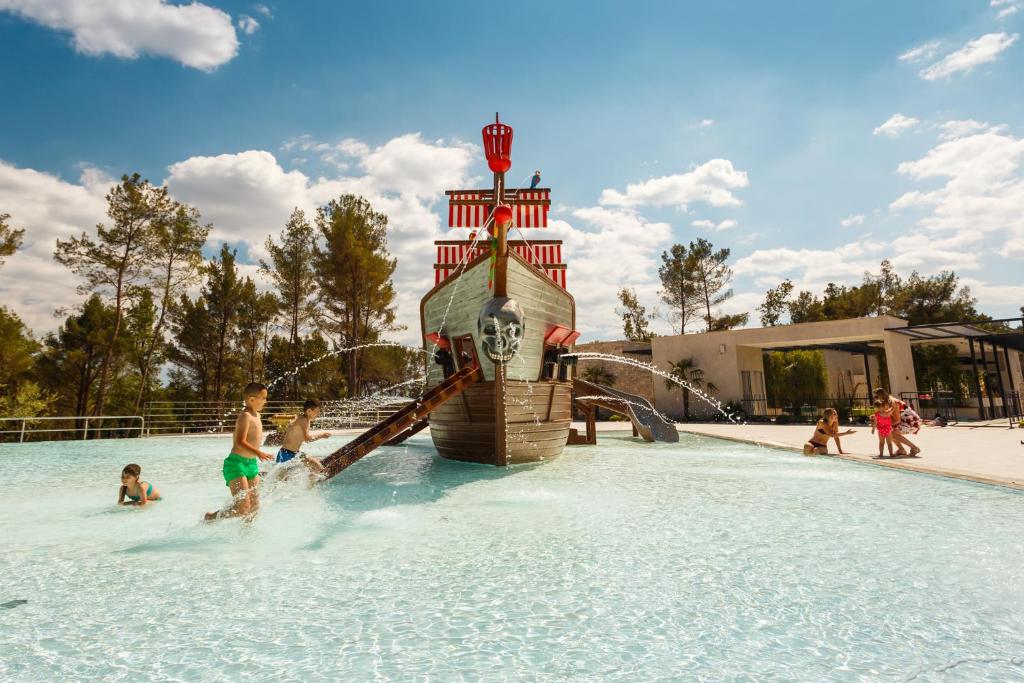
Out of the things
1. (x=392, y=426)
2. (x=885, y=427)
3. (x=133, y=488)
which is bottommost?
(x=133, y=488)

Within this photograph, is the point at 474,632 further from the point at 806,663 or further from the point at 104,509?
the point at 104,509

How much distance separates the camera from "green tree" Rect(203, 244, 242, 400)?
28.4 metres

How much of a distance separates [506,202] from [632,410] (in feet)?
21.1

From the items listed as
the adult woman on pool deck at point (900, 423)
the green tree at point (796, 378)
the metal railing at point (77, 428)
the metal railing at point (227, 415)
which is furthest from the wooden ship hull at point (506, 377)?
the green tree at point (796, 378)

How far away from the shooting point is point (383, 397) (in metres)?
28.6

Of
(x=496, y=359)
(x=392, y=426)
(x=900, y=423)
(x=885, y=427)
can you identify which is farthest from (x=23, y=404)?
(x=900, y=423)

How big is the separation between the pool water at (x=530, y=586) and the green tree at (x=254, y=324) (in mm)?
24468

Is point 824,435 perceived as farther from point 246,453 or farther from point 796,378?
point 796,378

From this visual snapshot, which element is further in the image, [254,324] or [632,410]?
[254,324]

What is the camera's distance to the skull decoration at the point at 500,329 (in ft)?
26.4

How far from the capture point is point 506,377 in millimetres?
8234

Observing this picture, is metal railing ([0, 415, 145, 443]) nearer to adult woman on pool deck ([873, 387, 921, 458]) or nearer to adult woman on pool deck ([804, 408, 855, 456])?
adult woman on pool deck ([804, 408, 855, 456])

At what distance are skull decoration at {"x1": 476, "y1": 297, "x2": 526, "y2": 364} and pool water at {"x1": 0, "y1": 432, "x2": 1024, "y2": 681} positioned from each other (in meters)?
2.28

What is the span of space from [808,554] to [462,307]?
6.45 meters
